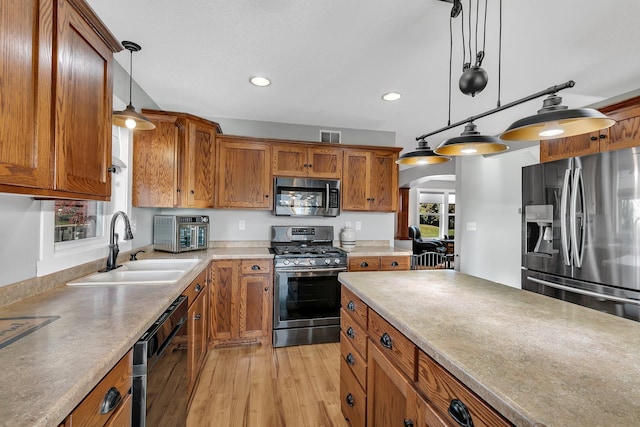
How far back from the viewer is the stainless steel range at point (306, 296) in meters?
2.98

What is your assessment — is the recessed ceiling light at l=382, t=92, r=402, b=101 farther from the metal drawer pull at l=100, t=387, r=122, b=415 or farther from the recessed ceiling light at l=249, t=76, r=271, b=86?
the metal drawer pull at l=100, t=387, r=122, b=415

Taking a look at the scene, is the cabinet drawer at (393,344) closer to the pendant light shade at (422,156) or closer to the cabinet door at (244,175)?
the pendant light shade at (422,156)

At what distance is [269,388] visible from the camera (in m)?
2.28

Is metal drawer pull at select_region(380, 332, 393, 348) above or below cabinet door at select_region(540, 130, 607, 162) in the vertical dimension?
below

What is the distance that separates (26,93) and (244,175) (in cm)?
235

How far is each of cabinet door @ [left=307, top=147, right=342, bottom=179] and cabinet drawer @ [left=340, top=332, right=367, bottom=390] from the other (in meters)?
2.02

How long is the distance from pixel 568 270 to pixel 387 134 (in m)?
2.44

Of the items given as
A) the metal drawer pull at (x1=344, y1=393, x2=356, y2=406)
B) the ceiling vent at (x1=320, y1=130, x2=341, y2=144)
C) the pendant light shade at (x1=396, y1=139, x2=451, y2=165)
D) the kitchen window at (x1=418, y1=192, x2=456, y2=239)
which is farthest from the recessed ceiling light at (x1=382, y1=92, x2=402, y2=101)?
the kitchen window at (x1=418, y1=192, x2=456, y2=239)

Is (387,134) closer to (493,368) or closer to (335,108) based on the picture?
(335,108)

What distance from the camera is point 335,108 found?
3145mm

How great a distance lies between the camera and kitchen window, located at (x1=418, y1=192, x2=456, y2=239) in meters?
9.63

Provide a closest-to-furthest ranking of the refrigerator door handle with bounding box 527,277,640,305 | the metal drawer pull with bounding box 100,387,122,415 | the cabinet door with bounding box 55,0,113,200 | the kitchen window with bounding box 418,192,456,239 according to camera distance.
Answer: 1. the metal drawer pull with bounding box 100,387,122,415
2. the cabinet door with bounding box 55,0,113,200
3. the refrigerator door handle with bounding box 527,277,640,305
4. the kitchen window with bounding box 418,192,456,239

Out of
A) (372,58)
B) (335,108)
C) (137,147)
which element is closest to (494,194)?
(335,108)

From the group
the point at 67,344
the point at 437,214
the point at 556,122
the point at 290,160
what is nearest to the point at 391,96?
the point at 290,160
